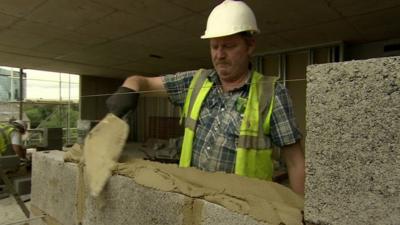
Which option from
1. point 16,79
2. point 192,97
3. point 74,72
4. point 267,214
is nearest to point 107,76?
point 74,72

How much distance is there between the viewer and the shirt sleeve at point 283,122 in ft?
3.51

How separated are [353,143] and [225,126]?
0.62 meters

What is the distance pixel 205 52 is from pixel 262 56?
1207mm

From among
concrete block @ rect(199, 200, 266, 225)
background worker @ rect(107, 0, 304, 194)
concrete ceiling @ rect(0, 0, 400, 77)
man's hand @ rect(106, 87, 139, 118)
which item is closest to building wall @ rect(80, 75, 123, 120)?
concrete ceiling @ rect(0, 0, 400, 77)

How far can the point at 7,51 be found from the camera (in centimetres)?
606

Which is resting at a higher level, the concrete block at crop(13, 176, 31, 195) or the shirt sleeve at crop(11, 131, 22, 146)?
the shirt sleeve at crop(11, 131, 22, 146)

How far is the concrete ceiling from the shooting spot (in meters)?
3.53

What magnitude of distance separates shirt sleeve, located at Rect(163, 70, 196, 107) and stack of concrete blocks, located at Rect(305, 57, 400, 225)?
0.83m

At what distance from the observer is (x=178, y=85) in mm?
1432

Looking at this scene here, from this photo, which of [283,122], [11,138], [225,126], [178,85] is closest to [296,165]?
[283,122]

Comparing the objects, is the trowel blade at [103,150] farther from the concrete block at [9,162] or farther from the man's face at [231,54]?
the concrete block at [9,162]

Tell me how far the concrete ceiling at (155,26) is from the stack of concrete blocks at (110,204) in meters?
2.43

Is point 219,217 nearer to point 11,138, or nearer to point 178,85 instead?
point 178,85

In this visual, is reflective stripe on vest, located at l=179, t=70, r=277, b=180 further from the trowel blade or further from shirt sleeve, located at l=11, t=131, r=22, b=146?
shirt sleeve, located at l=11, t=131, r=22, b=146
